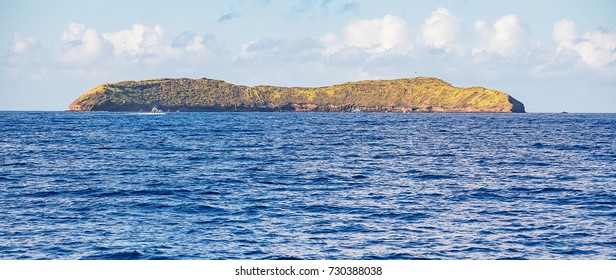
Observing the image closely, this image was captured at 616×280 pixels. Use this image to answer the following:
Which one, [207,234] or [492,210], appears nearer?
[207,234]

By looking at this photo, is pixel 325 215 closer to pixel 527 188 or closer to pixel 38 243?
pixel 38 243

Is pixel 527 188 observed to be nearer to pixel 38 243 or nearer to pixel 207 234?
pixel 207 234

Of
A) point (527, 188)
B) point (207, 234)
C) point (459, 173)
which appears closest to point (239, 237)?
point (207, 234)

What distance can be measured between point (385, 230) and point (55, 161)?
38725mm

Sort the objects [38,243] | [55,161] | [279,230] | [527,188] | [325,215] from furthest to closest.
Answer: [55,161], [527,188], [325,215], [279,230], [38,243]

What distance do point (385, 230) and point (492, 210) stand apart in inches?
327

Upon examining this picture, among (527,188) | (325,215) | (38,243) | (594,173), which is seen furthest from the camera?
(594,173)

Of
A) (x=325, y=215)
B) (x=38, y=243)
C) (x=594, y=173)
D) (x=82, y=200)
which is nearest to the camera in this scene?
(x=38, y=243)

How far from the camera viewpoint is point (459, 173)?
2050 inches

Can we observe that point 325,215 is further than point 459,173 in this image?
No

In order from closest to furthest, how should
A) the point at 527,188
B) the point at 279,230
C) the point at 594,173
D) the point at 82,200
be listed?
the point at 279,230, the point at 82,200, the point at 527,188, the point at 594,173

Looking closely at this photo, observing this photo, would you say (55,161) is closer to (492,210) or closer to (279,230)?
(279,230)

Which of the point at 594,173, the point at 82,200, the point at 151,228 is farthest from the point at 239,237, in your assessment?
the point at 594,173

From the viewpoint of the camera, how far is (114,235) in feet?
94.2
